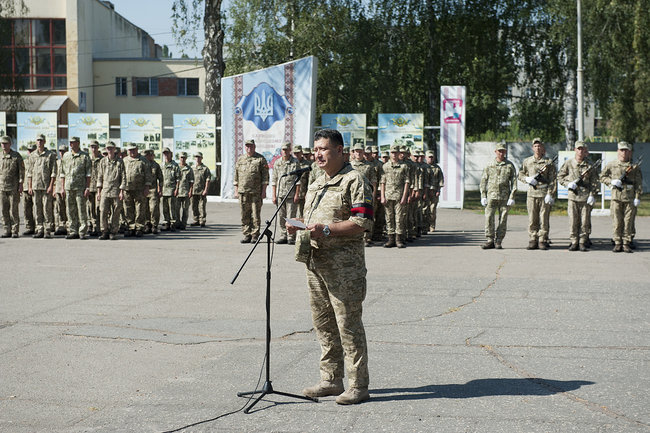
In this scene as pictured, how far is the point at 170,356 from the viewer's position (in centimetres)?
745

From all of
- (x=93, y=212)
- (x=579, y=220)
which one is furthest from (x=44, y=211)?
(x=579, y=220)

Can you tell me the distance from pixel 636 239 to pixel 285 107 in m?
13.3

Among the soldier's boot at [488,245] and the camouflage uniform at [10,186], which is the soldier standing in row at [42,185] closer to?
the camouflage uniform at [10,186]

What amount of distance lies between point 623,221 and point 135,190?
34.6 feet

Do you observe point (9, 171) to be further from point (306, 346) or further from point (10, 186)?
point (306, 346)

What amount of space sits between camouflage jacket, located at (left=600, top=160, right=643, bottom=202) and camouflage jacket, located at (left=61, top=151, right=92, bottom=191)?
34.6 ft

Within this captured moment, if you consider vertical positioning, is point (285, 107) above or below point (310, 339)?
above

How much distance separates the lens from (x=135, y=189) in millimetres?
19250

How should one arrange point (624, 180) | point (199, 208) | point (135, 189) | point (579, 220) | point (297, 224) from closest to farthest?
point (297, 224) < point (624, 180) < point (579, 220) < point (135, 189) < point (199, 208)

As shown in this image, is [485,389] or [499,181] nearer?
[485,389]

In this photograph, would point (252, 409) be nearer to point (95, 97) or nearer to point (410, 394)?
point (410, 394)

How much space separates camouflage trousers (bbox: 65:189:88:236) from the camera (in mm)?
17781

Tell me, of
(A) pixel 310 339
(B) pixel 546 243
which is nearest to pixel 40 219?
(B) pixel 546 243

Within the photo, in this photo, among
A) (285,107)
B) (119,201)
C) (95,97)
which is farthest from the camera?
(95,97)
